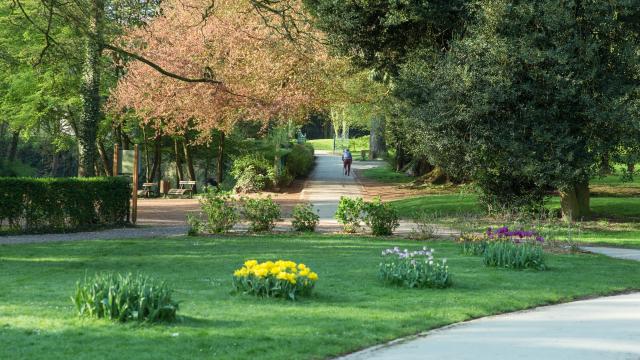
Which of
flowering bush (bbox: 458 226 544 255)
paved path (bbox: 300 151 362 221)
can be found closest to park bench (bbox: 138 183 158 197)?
paved path (bbox: 300 151 362 221)

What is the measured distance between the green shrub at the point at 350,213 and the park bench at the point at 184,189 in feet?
56.6

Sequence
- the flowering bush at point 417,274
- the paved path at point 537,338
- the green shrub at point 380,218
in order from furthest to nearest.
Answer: the green shrub at point 380,218 < the flowering bush at point 417,274 < the paved path at point 537,338

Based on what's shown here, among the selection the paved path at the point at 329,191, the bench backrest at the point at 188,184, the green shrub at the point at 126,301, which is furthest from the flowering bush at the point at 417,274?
the bench backrest at the point at 188,184

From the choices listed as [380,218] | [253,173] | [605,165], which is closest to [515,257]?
[380,218]

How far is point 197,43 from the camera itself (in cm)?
3164

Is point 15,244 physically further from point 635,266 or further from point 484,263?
point 635,266

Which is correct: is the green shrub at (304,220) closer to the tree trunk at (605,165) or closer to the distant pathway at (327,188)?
the distant pathway at (327,188)

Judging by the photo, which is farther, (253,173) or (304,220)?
(253,173)

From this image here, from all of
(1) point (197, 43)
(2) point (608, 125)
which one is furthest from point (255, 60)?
(2) point (608, 125)

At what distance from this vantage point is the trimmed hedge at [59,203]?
1983cm

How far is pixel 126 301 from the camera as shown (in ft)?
25.8

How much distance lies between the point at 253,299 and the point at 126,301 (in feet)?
6.95

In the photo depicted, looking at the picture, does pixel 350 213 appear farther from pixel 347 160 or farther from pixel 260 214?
pixel 347 160

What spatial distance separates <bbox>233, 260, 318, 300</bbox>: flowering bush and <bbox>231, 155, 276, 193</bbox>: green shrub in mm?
25748
